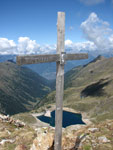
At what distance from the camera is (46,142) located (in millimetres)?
14453

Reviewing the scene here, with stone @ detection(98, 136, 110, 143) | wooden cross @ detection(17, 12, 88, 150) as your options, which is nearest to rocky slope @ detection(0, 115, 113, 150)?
stone @ detection(98, 136, 110, 143)

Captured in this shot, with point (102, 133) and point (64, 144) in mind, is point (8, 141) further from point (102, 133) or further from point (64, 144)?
point (102, 133)

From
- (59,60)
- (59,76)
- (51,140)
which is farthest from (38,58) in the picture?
(51,140)

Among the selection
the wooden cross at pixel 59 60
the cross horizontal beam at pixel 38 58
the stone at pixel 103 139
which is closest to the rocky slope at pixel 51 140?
the stone at pixel 103 139

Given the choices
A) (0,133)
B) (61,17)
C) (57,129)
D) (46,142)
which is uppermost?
(61,17)

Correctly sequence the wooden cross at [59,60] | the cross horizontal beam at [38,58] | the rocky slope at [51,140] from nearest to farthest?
the cross horizontal beam at [38,58] → the wooden cross at [59,60] → the rocky slope at [51,140]

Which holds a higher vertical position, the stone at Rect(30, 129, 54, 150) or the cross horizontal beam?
the cross horizontal beam

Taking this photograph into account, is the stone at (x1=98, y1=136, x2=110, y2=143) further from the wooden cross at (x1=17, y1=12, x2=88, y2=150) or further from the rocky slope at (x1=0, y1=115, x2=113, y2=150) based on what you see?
the wooden cross at (x1=17, y1=12, x2=88, y2=150)

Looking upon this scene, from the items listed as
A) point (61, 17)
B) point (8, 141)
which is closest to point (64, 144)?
point (8, 141)

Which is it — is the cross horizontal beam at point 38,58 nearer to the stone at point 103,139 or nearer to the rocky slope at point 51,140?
the rocky slope at point 51,140

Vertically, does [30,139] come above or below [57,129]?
below

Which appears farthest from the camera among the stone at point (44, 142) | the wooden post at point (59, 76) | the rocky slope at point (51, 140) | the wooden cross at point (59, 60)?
the rocky slope at point (51, 140)

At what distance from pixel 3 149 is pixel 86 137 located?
8.78 meters

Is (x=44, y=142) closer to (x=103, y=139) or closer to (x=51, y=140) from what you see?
(x=51, y=140)
